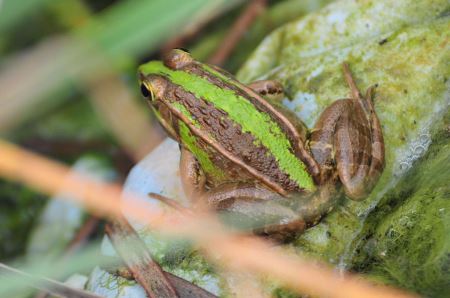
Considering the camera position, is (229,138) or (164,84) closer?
(229,138)

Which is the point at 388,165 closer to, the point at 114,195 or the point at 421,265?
the point at 421,265

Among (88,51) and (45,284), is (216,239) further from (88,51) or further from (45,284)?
(88,51)

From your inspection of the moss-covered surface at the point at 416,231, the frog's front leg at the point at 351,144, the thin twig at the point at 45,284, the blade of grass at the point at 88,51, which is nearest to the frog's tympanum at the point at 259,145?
the frog's front leg at the point at 351,144

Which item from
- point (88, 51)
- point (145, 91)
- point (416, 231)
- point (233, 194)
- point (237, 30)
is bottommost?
point (416, 231)

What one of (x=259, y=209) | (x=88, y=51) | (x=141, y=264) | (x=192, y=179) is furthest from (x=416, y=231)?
(x=88, y=51)

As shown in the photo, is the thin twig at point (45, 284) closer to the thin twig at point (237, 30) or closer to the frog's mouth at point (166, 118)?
the frog's mouth at point (166, 118)

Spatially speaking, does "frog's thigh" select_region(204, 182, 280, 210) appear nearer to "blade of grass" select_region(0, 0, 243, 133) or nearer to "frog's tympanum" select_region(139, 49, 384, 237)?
"frog's tympanum" select_region(139, 49, 384, 237)

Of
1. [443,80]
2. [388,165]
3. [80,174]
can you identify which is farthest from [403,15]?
[80,174]
